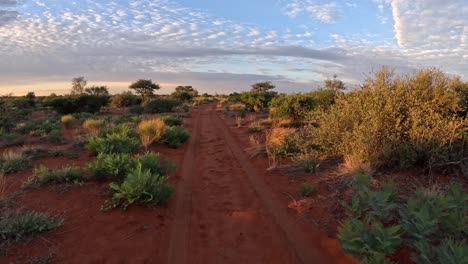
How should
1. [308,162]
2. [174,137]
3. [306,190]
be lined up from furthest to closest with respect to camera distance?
[174,137] → [308,162] → [306,190]

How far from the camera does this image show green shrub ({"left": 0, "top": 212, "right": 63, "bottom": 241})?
466 centimetres

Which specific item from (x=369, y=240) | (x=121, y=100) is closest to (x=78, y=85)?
(x=121, y=100)

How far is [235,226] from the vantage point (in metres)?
5.23

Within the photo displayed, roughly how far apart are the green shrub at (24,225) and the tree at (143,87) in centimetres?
4160

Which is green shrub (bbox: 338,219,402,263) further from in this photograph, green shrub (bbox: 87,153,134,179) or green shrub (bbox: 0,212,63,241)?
green shrub (bbox: 87,153,134,179)

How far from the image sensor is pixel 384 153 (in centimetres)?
667

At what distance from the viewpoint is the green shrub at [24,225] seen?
4.66 meters

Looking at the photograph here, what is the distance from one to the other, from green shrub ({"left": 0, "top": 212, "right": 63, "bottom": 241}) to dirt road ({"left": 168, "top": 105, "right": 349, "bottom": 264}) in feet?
5.90

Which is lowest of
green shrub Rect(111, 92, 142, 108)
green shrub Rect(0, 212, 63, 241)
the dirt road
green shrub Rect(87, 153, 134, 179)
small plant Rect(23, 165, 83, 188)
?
the dirt road

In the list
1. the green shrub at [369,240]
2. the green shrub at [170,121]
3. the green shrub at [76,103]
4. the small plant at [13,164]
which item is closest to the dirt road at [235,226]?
the green shrub at [369,240]

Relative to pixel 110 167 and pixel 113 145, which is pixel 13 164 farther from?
pixel 110 167

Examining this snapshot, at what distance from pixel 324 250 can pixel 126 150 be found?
6530 mm

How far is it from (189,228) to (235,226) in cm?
69

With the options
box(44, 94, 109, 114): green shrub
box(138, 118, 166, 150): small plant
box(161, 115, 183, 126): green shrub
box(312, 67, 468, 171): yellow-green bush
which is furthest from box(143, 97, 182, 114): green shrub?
box(312, 67, 468, 171): yellow-green bush
